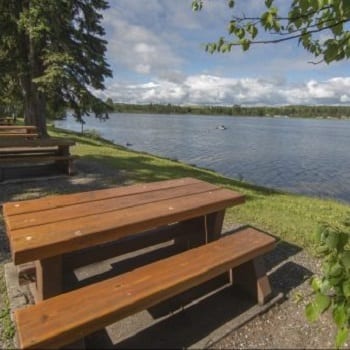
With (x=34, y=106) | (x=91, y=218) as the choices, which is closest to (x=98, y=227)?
(x=91, y=218)

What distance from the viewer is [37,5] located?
11.5 metres

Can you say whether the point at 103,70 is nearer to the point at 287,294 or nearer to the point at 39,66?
the point at 39,66

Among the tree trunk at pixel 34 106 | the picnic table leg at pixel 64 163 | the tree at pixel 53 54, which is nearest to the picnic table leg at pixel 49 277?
the picnic table leg at pixel 64 163

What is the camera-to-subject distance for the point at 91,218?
2357 millimetres

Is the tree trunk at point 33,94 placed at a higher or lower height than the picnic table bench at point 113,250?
higher

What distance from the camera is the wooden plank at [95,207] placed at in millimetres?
2263

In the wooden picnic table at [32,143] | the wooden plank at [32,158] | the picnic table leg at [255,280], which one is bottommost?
the picnic table leg at [255,280]

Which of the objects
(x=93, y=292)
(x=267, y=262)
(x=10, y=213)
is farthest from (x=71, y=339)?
(x=267, y=262)

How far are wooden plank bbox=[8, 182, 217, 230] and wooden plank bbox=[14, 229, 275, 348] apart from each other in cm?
57

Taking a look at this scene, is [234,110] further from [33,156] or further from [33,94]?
[33,156]

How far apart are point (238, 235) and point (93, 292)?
1.33 m

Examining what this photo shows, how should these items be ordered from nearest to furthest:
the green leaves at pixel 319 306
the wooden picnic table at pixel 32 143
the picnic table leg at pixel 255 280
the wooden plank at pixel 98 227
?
1. the green leaves at pixel 319 306
2. the wooden plank at pixel 98 227
3. the picnic table leg at pixel 255 280
4. the wooden picnic table at pixel 32 143

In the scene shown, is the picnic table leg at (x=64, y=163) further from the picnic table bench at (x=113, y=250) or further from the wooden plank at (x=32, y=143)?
the picnic table bench at (x=113, y=250)

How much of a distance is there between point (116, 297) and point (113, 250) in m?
0.95
